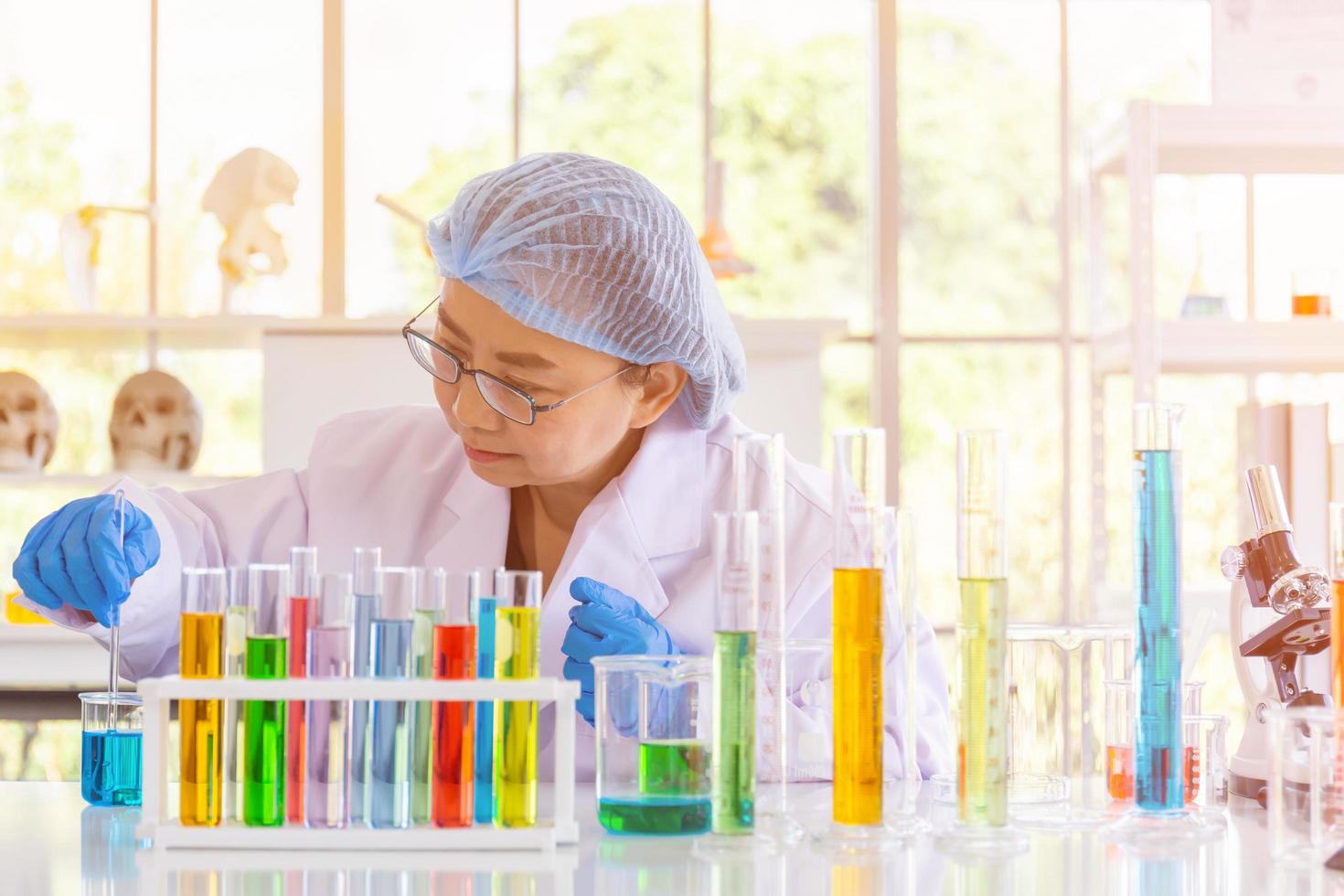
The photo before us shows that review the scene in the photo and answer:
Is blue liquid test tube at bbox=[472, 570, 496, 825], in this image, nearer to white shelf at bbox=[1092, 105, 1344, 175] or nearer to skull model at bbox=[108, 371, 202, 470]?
white shelf at bbox=[1092, 105, 1344, 175]

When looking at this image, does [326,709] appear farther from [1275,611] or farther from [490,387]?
[1275,611]

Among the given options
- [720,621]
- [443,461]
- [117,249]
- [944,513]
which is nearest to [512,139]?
[117,249]

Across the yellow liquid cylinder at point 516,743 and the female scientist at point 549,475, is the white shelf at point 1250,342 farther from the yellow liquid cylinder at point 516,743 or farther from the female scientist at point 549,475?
the yellow liquid cylinder at point 516,743

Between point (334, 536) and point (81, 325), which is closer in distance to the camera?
point (334, 536)

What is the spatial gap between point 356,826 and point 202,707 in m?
0.12

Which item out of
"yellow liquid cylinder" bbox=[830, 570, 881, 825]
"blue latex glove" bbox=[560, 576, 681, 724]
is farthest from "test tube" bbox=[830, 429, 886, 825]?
"blue latex glove" bbox=[560, 576, 681, 724]

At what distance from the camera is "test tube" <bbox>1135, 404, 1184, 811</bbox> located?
0.97 metres

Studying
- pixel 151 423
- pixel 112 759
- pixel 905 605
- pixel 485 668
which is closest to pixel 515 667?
pixel 485 668

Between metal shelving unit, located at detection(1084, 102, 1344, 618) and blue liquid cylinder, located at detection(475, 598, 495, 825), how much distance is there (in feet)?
5.51

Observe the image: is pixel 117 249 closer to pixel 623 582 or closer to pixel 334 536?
pixel 334 536

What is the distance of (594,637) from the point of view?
3.93 feet

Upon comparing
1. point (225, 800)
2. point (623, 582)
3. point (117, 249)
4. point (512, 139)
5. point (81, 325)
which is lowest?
point (225, 800)

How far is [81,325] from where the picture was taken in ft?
9.73

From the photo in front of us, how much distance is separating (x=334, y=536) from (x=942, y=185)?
106 inches
